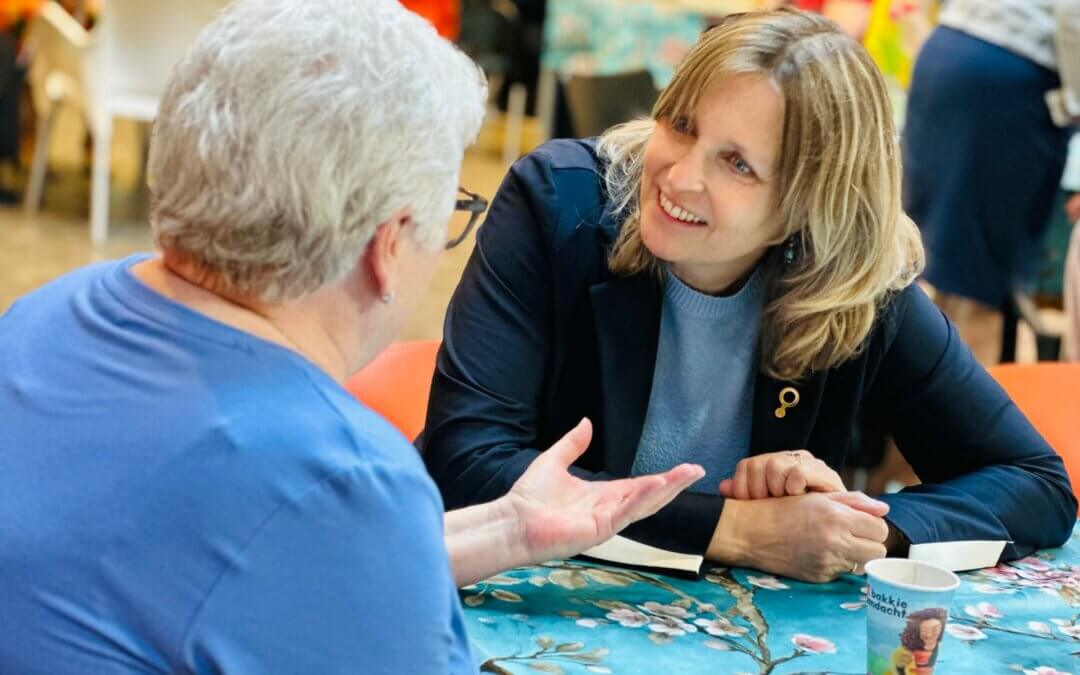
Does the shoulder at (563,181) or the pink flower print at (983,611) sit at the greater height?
the shoulder at (563,181)

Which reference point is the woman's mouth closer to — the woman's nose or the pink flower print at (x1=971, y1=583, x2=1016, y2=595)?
the woman's nose

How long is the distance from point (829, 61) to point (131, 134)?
798 centimetres

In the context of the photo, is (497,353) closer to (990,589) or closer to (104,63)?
(990,589)

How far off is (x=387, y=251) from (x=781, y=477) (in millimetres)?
743

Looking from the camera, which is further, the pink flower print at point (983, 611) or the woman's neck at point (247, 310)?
the pink flower print at point (983, 611)

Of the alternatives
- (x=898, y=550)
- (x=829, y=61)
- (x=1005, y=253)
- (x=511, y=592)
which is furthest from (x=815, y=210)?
(x=1005, y=253)

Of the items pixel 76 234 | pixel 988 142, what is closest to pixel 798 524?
pixel 988 142

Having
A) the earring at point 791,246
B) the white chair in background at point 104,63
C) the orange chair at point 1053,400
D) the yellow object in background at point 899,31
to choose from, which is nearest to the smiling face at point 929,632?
the earring at point 791,246

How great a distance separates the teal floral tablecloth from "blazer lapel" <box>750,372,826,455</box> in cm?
31

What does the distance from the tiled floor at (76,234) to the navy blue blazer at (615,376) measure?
2.98 meters

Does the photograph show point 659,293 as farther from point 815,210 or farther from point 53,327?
point 53,327

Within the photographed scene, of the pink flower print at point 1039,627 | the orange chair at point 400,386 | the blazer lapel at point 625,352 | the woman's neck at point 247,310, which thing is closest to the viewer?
the woman's neck at point 247,310

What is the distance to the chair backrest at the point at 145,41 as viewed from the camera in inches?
255

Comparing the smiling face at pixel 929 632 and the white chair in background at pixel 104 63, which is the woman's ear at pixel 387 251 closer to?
the smiling face at pixel 929 632
